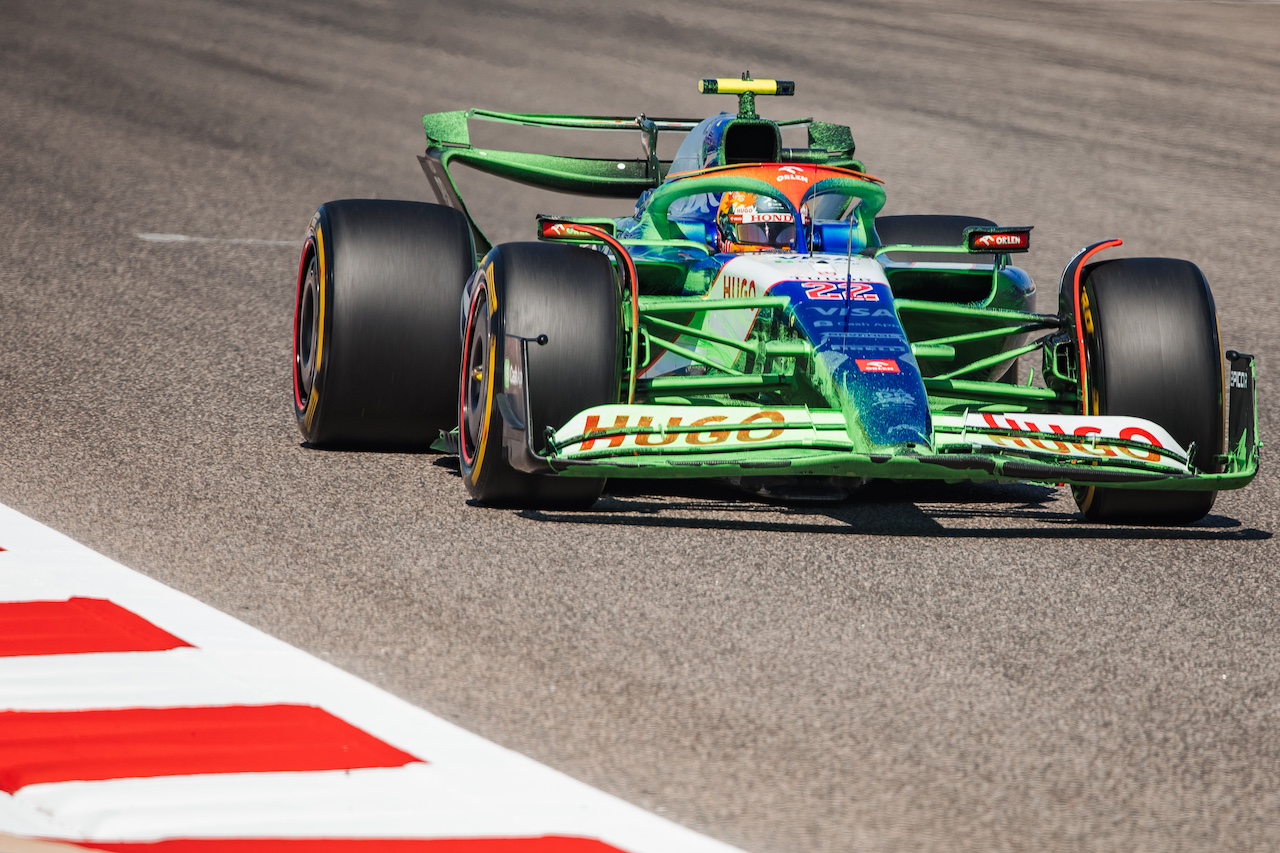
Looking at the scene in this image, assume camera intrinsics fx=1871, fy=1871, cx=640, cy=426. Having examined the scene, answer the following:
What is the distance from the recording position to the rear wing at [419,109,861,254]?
29.1 feet

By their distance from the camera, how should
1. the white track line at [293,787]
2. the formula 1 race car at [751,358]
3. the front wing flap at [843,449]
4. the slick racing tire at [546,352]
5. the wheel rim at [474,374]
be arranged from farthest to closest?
the wheel rim at [474,374], the slick racing tire at [546,352], the formula 1 race car at [751,358], the front wing flap at [843,449], the white track line at [293,787]

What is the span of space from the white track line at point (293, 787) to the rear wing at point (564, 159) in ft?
13.9

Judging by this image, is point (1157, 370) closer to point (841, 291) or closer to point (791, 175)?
point (841, 291)

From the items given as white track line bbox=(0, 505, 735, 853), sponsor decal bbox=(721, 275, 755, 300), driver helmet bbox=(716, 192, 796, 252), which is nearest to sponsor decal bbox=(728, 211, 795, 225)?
driver helmet bbox=(716, 192, 796, 252)

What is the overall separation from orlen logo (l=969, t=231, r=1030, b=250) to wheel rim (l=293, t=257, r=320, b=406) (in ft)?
8.51

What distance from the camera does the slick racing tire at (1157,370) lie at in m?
6.31

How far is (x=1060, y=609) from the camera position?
209 inches

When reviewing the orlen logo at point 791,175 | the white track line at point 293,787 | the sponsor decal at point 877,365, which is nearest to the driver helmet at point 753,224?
the orlen logo at point 791,175

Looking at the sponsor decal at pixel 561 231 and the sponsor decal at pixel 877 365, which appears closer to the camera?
the sponsor decal at pixel 877 365

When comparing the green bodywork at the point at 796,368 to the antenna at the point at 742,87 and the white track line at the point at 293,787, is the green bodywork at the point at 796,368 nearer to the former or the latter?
the antenna at the point at 742,87

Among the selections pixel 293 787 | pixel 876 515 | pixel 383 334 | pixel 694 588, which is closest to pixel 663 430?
pixel 694 588

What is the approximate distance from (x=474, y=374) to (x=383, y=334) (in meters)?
0.64

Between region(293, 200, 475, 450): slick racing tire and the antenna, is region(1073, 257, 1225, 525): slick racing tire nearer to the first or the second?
region(293, 200, 475, 450): slick racing tire

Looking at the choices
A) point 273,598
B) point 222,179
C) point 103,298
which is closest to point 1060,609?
point 273,598
